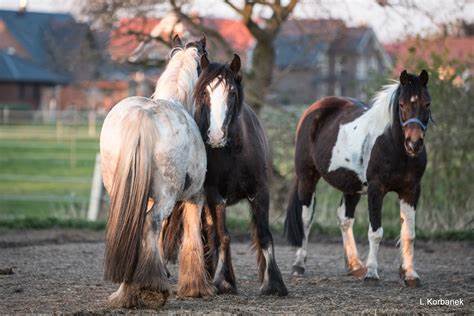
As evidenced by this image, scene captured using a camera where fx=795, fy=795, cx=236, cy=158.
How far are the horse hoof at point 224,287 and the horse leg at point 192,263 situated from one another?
270mm

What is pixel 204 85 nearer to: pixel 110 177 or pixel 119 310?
pixel 110 177

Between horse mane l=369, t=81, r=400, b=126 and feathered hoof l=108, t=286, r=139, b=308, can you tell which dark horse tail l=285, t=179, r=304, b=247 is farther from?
feathered hoof l=108, t=286, r=139, b=308

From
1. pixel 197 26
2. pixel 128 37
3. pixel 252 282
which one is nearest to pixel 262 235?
pixel 252 282

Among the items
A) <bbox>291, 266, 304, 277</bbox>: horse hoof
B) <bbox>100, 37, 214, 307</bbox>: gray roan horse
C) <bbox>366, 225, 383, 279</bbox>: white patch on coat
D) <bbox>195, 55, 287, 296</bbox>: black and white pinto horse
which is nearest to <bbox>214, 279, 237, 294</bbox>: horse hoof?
<bbox>195, 55, 287, 296</bbox>: black and white pinto horse

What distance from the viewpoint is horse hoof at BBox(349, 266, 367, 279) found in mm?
8531

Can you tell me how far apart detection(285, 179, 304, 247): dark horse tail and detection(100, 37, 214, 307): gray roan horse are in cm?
275

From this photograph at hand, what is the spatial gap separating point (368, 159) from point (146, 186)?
3020 millimetres

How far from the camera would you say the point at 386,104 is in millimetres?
8008

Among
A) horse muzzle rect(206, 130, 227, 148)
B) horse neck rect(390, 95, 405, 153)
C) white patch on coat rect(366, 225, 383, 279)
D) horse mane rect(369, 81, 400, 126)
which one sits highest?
horse mane rect(369, 81, 400, 126)

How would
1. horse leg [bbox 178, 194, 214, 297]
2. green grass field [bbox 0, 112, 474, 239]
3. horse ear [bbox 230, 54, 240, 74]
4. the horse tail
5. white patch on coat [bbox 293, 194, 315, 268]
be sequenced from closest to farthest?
the horse tail → horse leg [bbox 178, 194, 214, 297] → horse ear [bbox 230, 54, 240, 74] → white patch on coat [bbox 293, 194, 315, 268] → green grass field [bbox 0, 112, 474, 239]

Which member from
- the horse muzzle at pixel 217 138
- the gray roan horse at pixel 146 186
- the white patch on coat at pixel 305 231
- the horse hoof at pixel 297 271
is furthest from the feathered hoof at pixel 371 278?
the horse muzzle at pixel 217 138

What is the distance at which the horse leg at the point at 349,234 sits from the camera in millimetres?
8719

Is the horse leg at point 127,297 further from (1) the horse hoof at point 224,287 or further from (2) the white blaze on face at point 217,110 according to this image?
(2) the white blaze on face at point 217,110

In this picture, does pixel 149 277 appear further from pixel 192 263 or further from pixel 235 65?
pixel 235 65
